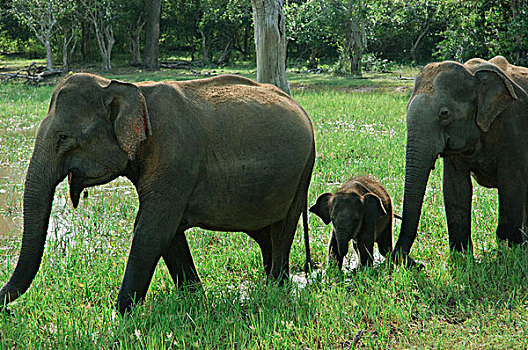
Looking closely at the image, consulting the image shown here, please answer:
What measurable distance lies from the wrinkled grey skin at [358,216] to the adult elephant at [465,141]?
365 mm

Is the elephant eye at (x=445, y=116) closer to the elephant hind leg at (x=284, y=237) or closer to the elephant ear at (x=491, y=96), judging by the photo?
the elephant ear at (x=491, y=96)

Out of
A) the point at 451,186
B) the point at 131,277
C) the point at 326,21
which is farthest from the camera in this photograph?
the point at 326,21

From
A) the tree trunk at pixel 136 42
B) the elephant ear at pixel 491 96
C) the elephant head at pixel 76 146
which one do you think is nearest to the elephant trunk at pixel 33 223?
the elephant head at pixel 76 146

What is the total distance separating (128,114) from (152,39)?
1318 inches

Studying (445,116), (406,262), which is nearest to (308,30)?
(445,116)

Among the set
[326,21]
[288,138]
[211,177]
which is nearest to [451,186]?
[288,138]

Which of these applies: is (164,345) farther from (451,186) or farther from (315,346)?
(451,186)

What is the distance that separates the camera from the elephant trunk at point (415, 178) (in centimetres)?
541

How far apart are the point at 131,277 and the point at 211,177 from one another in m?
0.96

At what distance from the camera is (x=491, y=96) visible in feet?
18.3

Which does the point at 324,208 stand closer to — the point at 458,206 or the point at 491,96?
the point at 458,206

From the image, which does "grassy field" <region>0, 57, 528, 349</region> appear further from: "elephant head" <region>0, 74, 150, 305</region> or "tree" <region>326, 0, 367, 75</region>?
"tree" <region>326, 0, 367, 75</region>

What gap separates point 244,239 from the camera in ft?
22.2

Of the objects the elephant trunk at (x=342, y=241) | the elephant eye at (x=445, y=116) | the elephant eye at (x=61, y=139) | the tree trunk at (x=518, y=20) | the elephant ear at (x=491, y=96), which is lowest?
the elephant trunk at (x=342, y=241)
